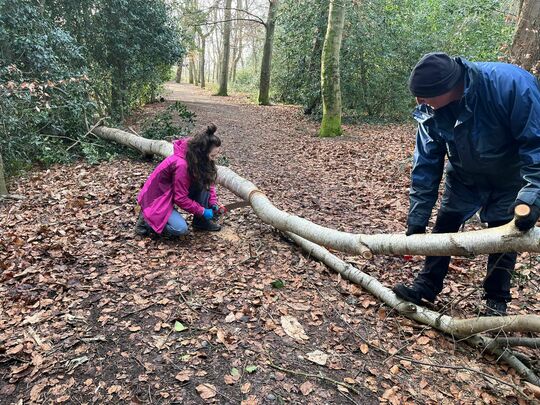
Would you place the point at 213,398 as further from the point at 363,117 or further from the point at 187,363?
the point at 363,117

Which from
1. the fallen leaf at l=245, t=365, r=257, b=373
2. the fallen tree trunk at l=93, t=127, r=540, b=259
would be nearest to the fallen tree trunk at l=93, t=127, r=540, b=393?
the fallen tree trunk at l=93, t=127, r=540, b=259

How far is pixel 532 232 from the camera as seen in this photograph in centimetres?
204

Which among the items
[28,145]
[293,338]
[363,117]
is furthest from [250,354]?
[363,117]

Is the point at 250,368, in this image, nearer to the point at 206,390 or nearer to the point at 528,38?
the point at 206,390

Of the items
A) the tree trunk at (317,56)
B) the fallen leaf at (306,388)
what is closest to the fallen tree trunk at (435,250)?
the fallen leaf at (306,388)

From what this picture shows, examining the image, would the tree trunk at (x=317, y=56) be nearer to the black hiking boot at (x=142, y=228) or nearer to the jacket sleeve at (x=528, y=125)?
the black hiking boot at (x=142, y=228)

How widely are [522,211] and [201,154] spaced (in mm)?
3072

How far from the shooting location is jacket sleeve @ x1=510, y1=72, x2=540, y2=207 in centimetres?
227

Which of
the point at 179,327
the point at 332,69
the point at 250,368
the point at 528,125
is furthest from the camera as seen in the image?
the point at 332,69

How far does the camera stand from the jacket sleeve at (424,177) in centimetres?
301

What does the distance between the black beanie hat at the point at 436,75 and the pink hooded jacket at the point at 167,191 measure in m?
2.64

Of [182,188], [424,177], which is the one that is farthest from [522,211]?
[182,188]

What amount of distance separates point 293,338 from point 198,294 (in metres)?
0.97

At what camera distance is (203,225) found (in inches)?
188
